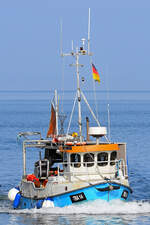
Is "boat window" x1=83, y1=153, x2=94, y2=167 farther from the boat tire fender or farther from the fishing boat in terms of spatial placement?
the boat tire fender

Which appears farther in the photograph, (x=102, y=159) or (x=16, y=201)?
(x=16, y=201)

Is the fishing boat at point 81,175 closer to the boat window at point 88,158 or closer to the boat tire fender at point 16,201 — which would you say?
the boat window at point 88,158

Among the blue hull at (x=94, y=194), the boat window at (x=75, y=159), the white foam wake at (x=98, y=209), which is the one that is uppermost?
the boat window at (x=75, y=159)

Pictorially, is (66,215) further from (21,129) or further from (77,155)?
(21,129)

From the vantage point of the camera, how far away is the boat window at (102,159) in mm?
33778

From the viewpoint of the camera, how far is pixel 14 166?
56.3 metres

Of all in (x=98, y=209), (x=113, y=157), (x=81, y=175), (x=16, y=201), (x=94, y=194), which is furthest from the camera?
(x=16, y=201)

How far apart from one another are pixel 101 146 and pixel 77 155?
154cm

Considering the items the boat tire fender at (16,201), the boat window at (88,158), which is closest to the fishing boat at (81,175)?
the boat window at (88,158)

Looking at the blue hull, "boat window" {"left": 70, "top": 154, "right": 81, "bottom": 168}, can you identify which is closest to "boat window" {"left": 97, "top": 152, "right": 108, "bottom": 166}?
"boat window" {"left": 70, "top": 154, "right": 81, "bottom": 168}

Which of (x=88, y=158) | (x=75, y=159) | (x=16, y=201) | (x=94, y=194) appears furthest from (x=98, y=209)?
(x=16, y=201)

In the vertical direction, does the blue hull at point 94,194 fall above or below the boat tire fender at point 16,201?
above

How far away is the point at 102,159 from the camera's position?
34.0 metres

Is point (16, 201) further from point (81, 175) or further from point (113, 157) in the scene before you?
point (113, 157)
